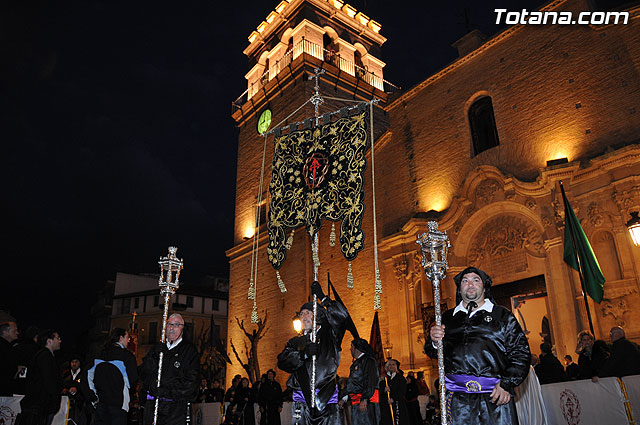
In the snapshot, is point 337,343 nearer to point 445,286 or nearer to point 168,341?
point 168,341

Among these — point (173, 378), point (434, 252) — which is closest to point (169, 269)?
point (173, 378)

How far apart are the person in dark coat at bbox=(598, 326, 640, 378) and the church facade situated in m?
3.48

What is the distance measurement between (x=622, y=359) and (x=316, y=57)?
18365 millimetres

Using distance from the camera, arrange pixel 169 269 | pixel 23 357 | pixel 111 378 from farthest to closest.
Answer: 1. pixel 169 269
2. pixel 23 357
3. pixel 111 378

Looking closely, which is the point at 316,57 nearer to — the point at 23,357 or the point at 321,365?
the point at 23,357

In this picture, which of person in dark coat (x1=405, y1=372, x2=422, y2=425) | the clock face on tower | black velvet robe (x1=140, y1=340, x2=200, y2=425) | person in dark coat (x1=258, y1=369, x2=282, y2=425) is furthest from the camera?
the clock face on tower

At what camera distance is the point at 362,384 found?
23.9 feet

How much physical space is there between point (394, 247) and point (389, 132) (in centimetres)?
463

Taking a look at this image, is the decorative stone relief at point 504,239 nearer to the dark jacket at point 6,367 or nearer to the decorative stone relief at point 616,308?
the decorative stone relief at point 616,308

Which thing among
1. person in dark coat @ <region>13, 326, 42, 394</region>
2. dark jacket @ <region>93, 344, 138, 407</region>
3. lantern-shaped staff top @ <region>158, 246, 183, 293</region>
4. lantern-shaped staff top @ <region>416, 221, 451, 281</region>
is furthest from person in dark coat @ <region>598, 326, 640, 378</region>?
person in dark coat @ <region>13, 326, 42, 394</region>

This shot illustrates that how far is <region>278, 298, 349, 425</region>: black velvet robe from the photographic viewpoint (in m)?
5.95

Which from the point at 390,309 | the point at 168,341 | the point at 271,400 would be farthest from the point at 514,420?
the point at 390,309

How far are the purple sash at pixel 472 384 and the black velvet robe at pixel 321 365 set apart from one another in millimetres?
2143

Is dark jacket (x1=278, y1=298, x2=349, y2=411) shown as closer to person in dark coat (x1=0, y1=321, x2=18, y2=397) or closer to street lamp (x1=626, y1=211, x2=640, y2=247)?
person in dark coat (x1=0, y1=321, x2=18, y2=397)
